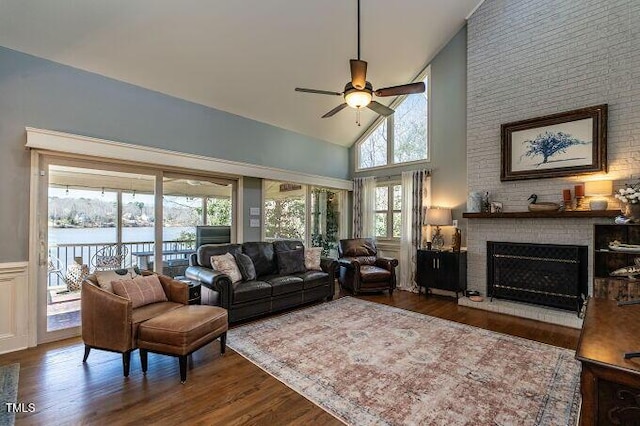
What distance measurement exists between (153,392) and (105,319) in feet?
2.72

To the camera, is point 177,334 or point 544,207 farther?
point 544,207

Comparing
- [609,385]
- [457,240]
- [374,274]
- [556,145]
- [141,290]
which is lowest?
[374,274]

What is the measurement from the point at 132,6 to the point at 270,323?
155 inches

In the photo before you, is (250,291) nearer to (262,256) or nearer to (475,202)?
(262,256)

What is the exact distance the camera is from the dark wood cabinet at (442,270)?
5124 millimetres

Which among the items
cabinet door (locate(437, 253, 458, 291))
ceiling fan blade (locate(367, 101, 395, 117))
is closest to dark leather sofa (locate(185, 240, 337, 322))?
cabinet door (locate(437, 253, 458, 291))

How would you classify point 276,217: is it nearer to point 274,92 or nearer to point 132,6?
point 274,92

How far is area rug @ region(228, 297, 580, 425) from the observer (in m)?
2.18

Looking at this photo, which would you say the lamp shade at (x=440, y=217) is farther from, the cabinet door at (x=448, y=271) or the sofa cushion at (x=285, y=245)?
the sofa cushion at (x=285, y=245)

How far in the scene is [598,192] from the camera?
387cm

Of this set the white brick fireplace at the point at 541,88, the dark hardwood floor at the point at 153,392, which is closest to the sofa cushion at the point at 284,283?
the dark hardwood floor at the point at 153,392

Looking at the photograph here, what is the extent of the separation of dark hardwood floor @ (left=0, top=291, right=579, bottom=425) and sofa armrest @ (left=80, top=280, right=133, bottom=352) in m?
0.28

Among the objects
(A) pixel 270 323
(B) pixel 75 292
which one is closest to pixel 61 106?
(B) pixel 75 292

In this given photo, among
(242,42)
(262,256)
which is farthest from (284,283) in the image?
(242,42)
